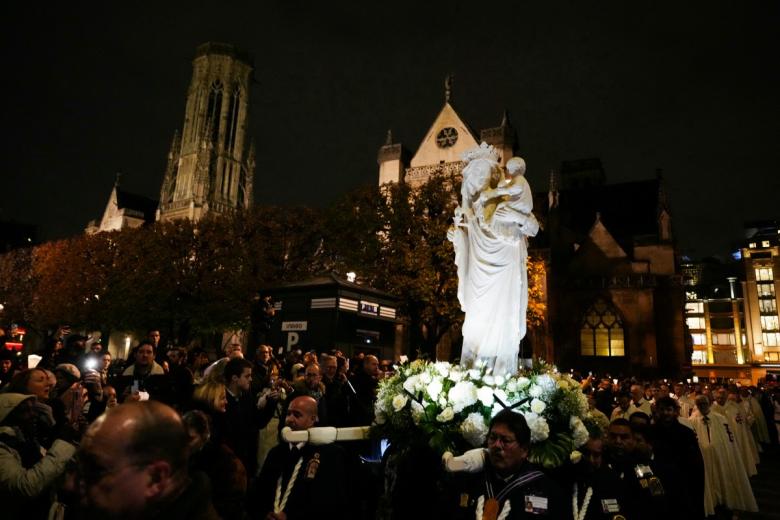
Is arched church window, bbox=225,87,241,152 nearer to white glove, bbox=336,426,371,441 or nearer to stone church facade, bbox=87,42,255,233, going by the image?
stone church facade, bbox=87,42,255,233

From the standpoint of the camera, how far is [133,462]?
1.56 m

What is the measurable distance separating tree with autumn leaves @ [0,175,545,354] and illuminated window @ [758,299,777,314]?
5002cm

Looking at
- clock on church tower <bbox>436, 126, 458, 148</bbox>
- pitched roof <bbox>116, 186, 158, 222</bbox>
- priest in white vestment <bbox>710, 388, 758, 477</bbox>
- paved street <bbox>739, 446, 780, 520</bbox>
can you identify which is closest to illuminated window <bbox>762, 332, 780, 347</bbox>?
clock on church tower <bbox>436, 126, 458, 148</bbox>

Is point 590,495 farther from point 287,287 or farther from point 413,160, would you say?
point 413,160

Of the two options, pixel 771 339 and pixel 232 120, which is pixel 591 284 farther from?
pixel 232 120

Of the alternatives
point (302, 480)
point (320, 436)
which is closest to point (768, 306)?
point (320, 436)

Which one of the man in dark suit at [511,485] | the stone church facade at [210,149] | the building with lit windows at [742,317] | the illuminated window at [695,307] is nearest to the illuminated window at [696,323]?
the building with lit windows at [742,317]

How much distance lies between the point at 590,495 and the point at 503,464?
1152 millimetres

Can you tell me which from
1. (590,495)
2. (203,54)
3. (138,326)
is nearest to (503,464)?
(590,495)

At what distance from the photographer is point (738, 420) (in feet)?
39.2

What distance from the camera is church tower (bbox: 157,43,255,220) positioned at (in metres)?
59.8

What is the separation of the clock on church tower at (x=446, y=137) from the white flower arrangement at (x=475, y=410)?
33489 mm

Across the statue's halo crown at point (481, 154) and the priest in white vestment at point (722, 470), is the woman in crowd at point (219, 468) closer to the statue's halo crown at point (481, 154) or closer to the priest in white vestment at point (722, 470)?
the statue's halo crown at point (481, 154)

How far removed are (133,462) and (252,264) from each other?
26.4 meters
